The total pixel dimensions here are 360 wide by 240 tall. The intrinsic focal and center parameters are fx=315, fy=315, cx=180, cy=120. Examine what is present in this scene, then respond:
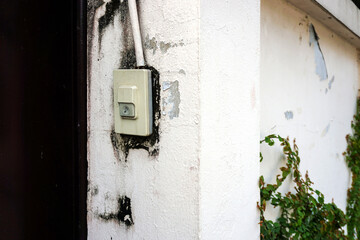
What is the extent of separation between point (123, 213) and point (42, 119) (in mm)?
427

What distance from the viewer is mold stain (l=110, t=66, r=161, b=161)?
98 cm

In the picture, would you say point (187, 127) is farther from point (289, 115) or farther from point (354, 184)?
point (354, 184)

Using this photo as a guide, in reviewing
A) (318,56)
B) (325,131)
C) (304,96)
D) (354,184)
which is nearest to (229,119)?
(304,96)

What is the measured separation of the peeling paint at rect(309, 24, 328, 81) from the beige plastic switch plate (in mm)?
1917

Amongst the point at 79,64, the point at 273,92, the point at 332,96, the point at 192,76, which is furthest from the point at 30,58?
the point at 332,96

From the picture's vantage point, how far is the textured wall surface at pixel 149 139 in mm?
911

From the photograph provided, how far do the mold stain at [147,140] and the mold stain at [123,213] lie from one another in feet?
0.47

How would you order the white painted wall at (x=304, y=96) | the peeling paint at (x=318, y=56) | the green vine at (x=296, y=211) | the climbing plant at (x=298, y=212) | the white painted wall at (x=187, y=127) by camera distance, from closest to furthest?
1. the white painted wall at (x=187, y=127)
2. the green vine at (x=296, y=211)
3. the climbing plant at (x=298, y=212)
4. the white painted wall at (x=304, y=96)
5. the peeling paint at (x=318, y=56)

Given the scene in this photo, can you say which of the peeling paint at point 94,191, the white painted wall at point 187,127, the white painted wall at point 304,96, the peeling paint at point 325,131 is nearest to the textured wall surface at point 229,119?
the white painted wall at point 187,127

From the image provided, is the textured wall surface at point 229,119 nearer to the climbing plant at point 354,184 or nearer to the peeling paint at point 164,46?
the peeling paint at point 164,46

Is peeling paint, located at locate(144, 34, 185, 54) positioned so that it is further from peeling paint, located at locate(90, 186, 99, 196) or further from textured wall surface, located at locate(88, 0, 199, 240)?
peeling paint, located at locate(90, 186, 99, 196)

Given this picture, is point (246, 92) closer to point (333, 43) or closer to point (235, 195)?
point (235, 195)

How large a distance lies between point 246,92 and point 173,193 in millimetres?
474

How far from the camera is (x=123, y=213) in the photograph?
1.08m
